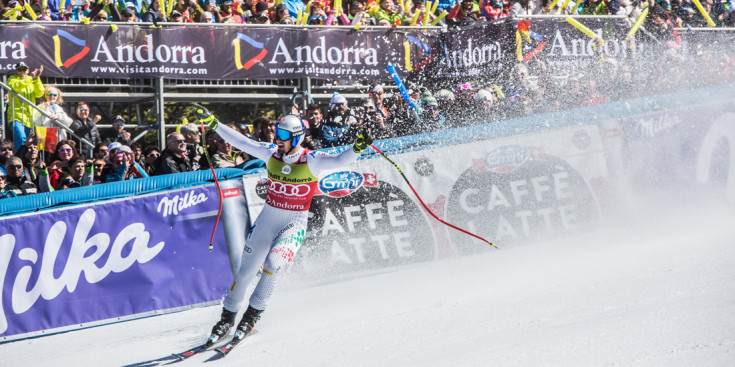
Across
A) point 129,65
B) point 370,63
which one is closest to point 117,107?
point 129,65

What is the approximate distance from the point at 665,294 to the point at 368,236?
10.9 ft

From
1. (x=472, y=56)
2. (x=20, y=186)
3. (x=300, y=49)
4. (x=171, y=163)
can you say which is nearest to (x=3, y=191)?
(x=20, y=186)

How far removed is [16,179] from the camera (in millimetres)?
8984

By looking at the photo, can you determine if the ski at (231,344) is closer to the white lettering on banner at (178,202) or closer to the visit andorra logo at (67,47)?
the white lettering on banner at (178,202)

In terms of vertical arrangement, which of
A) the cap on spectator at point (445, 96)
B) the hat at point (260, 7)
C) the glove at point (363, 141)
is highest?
the hat at point (260, 7)

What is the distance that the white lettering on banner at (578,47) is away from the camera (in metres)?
11.8

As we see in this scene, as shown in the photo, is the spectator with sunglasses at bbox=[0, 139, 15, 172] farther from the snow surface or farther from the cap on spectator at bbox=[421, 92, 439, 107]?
the cap on spectator at bbox=[421, 92, 439, 107]

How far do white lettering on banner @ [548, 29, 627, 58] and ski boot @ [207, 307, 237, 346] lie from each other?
22.1ft

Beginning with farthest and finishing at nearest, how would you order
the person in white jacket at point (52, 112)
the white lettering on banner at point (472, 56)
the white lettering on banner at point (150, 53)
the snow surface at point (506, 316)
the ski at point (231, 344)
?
the white lettering on banner at point (472, 56), the white lettering on banner at point (150, 53), the person in white jacket at point (52, 112), the ski at point (231, 344), the snow surface at point (506, 316)

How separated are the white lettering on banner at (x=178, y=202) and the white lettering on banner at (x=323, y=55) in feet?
14.0

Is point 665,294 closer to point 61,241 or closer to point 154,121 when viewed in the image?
point 61,241

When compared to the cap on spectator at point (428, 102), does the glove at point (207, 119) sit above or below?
above

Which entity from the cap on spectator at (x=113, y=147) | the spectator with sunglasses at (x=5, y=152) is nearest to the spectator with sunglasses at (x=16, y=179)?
the spectator with sunglasses at (x=5, y=152)

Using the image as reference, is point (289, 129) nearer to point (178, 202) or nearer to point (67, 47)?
point (178, 202)
